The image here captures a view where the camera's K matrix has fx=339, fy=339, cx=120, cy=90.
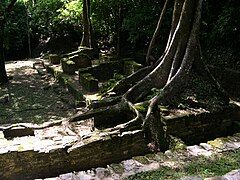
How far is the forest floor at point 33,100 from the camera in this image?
10805mm

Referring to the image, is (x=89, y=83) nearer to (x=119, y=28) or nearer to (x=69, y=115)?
(x=69, y=115)

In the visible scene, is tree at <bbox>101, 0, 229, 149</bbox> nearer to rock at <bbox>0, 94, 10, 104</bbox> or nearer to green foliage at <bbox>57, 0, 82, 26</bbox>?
rock at <bbox>0, 94, 10, 104</bbox>

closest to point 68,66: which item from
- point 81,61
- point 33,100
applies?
point 81,61

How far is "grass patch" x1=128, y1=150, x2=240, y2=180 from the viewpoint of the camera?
461 cm

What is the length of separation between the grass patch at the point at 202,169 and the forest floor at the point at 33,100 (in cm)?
622

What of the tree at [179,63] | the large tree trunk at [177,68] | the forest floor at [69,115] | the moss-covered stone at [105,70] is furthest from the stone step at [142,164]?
the moss-covered stone at [105,70]

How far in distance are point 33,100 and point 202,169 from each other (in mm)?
8963

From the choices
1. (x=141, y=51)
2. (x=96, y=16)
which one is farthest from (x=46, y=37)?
(x=141, y=51)

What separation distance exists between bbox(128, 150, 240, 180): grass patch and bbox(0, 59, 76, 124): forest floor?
20.4 feet

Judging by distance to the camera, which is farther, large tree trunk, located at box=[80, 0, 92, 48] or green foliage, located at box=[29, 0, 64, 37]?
green foliage, located at box=[29, 0, 64, 37]

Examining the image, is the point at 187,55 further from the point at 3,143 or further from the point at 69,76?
the point at 69,76

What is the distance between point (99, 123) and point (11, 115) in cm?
370

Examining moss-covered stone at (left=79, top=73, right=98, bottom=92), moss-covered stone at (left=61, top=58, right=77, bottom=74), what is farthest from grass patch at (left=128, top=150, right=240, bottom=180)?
moss-covered stone at (left=61, top=58, right=77, bottom=74)

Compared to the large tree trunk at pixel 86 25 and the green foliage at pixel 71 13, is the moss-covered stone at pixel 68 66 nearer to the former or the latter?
the large tree trunk at pixel 86 25
